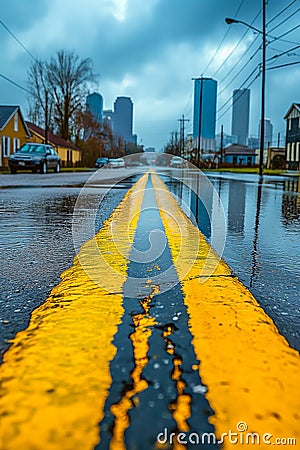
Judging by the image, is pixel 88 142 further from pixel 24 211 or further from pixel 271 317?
pixel 271 317

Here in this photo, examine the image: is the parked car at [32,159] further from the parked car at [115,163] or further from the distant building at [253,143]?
the distant building at [253,143]

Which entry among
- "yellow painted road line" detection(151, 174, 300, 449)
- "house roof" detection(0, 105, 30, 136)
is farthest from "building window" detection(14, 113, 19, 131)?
"yellow painted road line" detection(151, 174, 300, 449)

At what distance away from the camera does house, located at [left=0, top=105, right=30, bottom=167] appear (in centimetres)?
4503

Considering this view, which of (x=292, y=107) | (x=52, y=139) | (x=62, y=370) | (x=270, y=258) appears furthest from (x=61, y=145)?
(x=62, y=370)

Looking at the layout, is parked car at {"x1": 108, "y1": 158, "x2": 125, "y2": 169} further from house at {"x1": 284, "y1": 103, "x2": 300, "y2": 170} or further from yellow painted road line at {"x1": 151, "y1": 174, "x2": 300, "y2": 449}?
yellow painted road line at {"x1": 151, "y1": 174, "x2": 300, "y2": 449}

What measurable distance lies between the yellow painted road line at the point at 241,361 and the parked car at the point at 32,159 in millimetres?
26131

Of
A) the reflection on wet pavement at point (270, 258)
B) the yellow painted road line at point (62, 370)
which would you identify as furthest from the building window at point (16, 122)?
the yellow painted road line at point (62, 370)

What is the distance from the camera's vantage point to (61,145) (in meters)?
65.4

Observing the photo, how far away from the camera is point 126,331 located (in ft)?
6.54

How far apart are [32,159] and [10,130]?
839 inches

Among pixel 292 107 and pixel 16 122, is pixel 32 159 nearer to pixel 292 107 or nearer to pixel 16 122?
pixel 16 122

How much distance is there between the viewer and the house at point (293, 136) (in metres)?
60.1

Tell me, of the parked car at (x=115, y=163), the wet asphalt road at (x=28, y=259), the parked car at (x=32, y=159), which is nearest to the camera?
the wet asphalt road at (x=28, y=259)

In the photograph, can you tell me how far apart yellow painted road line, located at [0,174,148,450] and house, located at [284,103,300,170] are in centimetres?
5947
